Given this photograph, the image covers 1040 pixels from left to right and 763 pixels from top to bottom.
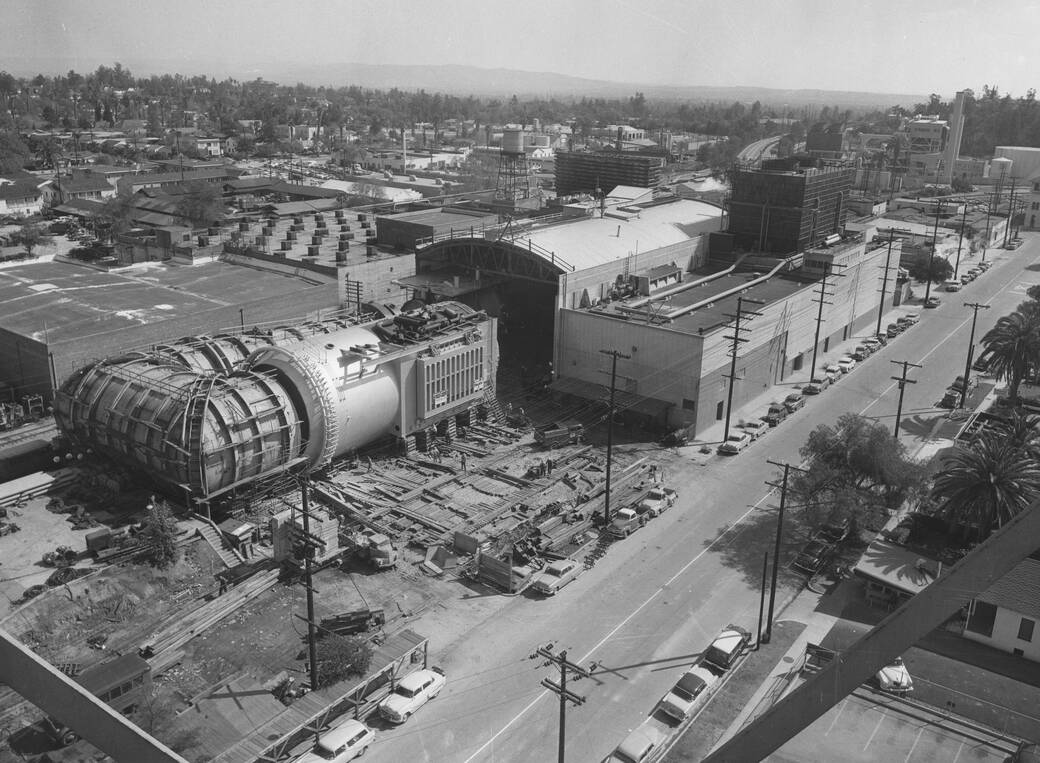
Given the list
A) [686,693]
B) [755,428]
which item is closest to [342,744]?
[686,693]

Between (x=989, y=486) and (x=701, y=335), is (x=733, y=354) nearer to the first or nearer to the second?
(x=701, y=335)

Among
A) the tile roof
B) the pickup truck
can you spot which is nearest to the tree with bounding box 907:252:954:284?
the pickup truck

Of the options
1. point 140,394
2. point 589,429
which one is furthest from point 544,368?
point 140,394

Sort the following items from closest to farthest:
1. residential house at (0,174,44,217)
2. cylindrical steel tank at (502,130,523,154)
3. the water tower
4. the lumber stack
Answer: the lumber stack
cylindrical steel tank at (502,130,523,154)
the water tower
residential house at (0,174,44,217)

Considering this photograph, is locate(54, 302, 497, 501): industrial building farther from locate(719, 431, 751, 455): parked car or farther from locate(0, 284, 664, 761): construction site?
locate(719, 431, 751, 455): parked car

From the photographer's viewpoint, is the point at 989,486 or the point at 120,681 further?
the point at 989,486

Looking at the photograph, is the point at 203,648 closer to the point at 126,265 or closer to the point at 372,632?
the point at 372,632
